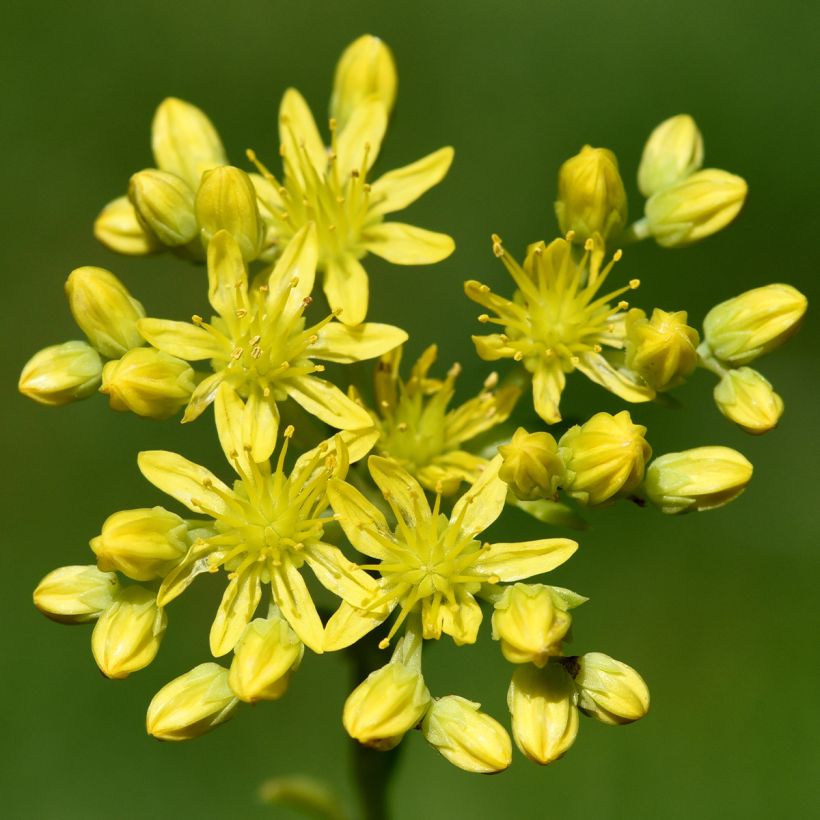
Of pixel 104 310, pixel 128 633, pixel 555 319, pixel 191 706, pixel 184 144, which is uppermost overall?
pixel 184 144

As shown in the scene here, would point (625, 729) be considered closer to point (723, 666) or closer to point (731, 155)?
point (723, 666)

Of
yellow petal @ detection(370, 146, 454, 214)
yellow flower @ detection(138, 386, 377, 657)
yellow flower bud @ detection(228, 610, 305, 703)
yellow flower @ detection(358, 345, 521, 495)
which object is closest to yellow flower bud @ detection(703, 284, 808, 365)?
yellow flower @ detection(358, 345, 521, 495)

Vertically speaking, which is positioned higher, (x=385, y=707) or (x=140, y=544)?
(x=140, y=544)

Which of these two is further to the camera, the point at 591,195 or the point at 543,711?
the point at 591,195

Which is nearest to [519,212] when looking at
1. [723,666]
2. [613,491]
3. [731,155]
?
[731,155]

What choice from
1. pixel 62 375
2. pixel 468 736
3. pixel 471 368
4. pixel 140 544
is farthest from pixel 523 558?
pixel 471 368

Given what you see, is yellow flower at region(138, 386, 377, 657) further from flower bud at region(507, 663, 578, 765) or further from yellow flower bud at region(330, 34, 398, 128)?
yellow flower bud at region(330, 34, 398, 128)

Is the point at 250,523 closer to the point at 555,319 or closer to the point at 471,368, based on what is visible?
the point at 555,319
